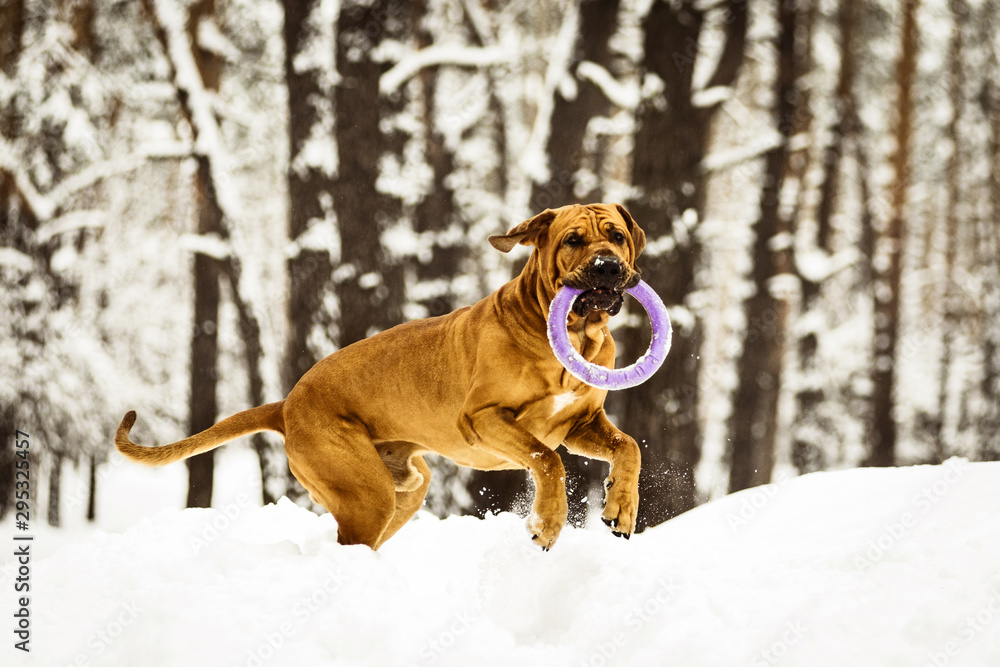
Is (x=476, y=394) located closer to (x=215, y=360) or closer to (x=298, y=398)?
(x=298, y=398)

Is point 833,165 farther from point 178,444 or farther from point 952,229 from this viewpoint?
point 178,444

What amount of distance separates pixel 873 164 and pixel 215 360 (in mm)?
6057

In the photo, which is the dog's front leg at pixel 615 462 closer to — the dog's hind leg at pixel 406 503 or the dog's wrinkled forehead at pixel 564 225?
the dog's wrinkled forehead at pixel 564 225

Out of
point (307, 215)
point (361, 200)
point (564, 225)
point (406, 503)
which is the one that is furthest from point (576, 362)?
point (307, 215)

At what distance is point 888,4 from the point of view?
22.5 feet

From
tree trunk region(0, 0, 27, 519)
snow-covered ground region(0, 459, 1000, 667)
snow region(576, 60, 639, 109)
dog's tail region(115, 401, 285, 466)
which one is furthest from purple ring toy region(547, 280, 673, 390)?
tree trunk region(0, 0, 27, 519)

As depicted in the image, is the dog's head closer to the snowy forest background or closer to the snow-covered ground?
the snow-covered ground

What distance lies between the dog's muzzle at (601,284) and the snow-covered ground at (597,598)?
1.10 m

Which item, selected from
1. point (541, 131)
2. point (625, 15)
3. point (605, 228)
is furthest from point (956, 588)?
point (625, 15)

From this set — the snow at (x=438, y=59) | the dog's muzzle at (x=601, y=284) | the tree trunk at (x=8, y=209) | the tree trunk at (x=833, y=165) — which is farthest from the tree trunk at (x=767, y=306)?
the tree trunk at (x=8, y=209)

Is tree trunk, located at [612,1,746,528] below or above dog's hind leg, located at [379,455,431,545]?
above

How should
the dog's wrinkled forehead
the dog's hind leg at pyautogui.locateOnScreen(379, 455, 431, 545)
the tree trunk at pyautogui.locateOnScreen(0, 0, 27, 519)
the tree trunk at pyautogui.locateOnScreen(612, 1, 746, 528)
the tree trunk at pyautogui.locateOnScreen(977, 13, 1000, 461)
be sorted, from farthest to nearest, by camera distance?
the tree trunk at pyautogui.locateOnScreen(977, 13, 1000, 461), the tree trunk at pyautogui.locateOnScreen(0, 0, 27, 519), the tree trunk at pyautogui.locateOnScreen(612, 1, 746, 528), the dog's hind leg at pyautogui.locateOnScreen(379, 455, 431, 545), the dog's wrinkled forehead

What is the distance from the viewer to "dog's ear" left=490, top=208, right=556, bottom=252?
12.3 feet

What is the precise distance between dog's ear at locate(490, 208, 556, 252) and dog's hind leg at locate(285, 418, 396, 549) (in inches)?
51.0
